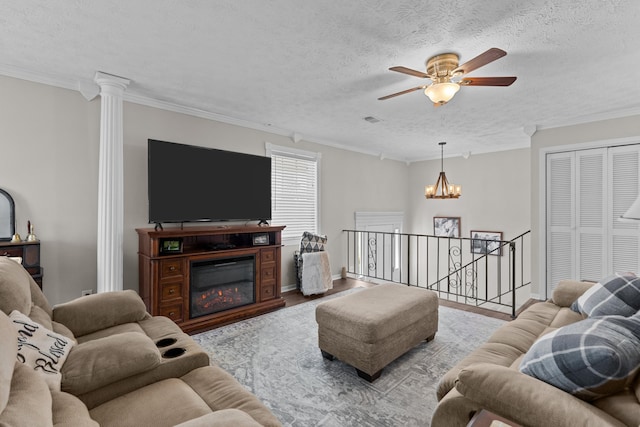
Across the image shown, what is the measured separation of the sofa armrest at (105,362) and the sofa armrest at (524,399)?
1419 mm

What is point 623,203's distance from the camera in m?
3.84

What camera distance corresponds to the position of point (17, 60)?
2574 mm

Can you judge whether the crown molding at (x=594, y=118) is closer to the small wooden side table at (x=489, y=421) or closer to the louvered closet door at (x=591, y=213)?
the louvered closet door at (x=591, y=213)

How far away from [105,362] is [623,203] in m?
5.42

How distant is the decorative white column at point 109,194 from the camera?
2980mm

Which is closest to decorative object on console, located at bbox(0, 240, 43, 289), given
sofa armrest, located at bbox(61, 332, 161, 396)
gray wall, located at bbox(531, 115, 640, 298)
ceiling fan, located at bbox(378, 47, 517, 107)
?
sofa armrest, located at bbox(61, 332, 161, 396)

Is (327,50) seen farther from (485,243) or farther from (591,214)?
(485,243)

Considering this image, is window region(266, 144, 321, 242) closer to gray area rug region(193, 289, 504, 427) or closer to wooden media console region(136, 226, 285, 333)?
wooden media console region(136, 226, 285, 333)

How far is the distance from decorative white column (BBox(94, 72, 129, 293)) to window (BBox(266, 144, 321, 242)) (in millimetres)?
1990

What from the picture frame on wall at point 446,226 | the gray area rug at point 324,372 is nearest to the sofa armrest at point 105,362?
the gray area rug at point 324,372

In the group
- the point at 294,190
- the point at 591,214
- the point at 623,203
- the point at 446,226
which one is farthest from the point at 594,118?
the point at 294,190

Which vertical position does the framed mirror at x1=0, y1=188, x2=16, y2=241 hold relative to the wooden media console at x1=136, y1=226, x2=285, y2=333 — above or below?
above

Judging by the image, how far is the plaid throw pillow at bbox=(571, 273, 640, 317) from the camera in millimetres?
1878

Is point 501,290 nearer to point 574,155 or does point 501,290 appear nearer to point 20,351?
point 574,155
